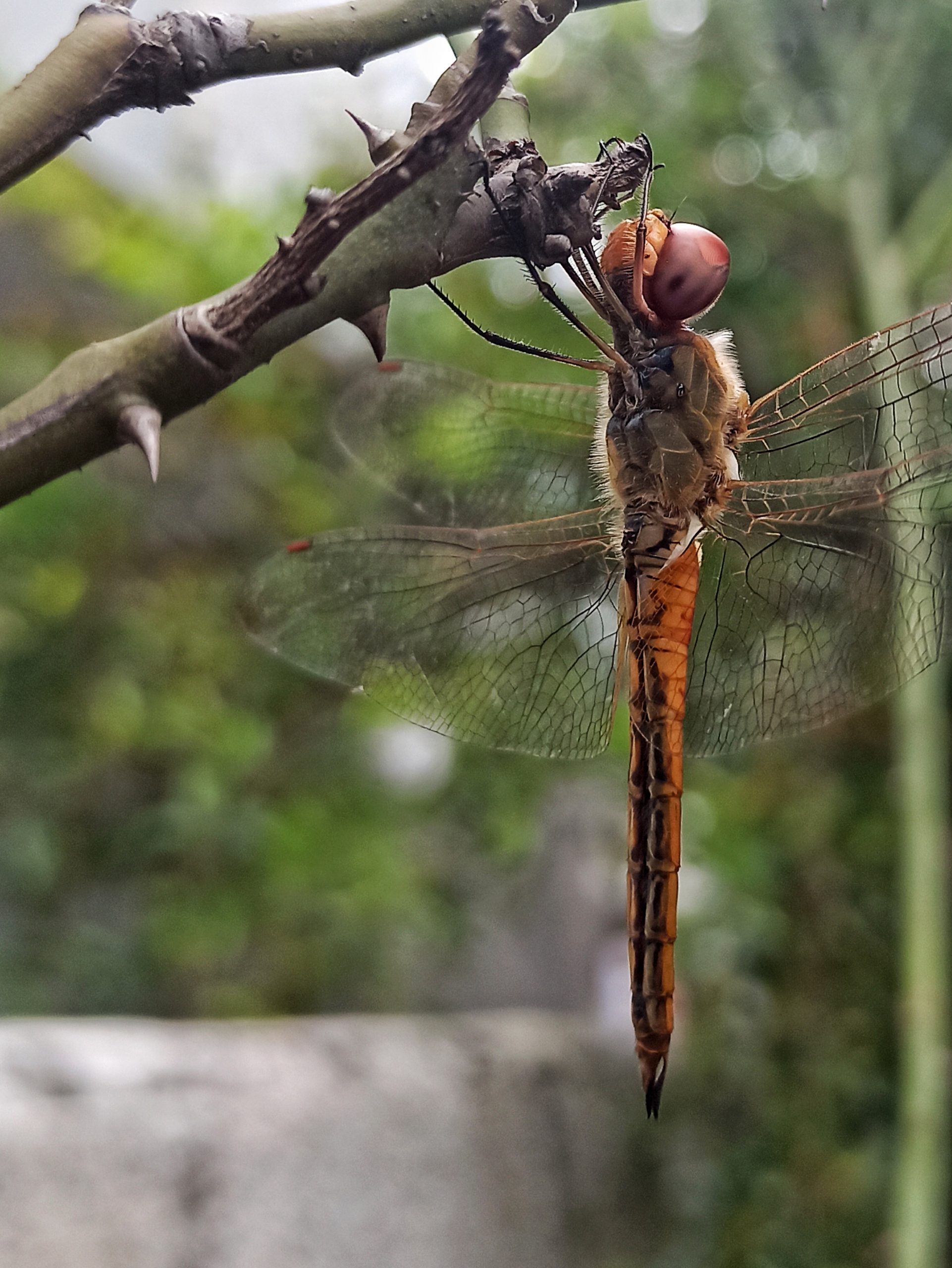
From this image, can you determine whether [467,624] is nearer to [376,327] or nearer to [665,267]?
[665,267]

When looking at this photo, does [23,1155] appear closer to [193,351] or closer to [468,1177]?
[468,1177]

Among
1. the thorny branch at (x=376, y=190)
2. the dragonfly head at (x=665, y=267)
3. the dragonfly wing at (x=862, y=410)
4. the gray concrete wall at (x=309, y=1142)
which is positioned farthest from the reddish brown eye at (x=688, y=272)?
the gray concrete wall at (x=309, y=1142)

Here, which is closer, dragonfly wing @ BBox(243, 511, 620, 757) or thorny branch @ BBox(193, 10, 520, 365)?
thorny branch @ BBox(193, 10, 520, 365)

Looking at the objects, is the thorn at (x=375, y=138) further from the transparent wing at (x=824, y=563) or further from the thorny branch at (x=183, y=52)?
the transparent wing at (x=824, y=563)

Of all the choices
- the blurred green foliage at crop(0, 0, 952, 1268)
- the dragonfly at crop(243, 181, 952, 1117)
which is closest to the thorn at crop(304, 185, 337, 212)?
the dragonfly at crop(243, 181, 952, 1117)

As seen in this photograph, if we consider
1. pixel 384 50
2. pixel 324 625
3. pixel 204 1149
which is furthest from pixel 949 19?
pixel 204 1149

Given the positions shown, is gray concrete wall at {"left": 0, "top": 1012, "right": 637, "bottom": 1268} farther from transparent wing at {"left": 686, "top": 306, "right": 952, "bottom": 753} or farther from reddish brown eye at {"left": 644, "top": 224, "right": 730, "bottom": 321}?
reddish brown eye at {"left": 644, "top": 224, "right": 730, "bottom": 321}

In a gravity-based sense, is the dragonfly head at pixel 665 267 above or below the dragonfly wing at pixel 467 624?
above
